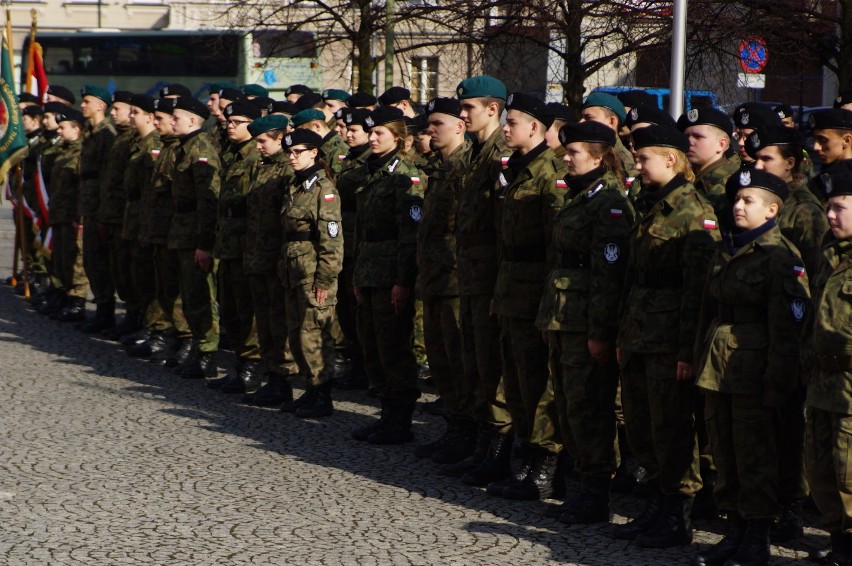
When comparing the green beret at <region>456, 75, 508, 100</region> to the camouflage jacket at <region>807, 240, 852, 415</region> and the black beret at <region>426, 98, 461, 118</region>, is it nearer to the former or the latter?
the black beret at <region>426, 98, 461, 118</region>

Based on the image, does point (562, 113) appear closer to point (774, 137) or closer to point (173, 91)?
point (774, 137)

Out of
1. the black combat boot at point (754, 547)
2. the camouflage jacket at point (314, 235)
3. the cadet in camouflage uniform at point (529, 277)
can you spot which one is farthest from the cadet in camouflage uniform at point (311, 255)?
the black combat boot at point (754, 547)

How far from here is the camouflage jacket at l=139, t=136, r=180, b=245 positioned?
11078mm

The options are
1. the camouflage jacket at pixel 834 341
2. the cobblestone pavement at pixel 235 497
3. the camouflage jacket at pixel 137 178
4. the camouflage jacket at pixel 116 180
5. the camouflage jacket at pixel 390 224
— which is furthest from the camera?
the camouflage jacket at pixel 116 180

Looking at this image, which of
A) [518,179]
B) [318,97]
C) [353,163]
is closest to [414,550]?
[518,179]

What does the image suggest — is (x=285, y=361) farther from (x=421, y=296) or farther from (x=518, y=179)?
(x=518, y=179)

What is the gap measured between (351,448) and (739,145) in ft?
10.4

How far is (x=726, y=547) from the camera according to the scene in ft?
18.7

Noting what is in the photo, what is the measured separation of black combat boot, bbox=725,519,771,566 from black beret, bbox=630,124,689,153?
1.74 m

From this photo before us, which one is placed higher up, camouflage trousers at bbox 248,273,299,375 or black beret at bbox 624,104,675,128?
black beret at bbox 624,104,675,128

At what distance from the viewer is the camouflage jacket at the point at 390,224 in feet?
27.2

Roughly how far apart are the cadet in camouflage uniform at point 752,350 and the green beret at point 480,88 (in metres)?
2.06

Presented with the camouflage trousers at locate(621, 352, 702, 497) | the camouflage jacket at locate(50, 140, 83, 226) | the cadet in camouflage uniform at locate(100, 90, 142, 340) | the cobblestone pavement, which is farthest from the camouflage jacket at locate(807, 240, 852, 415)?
the camouflage jacket at locate(50, 140, 83, 226)

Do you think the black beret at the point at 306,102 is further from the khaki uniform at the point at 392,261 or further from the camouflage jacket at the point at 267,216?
the khaki uniform at the point at 392,261
